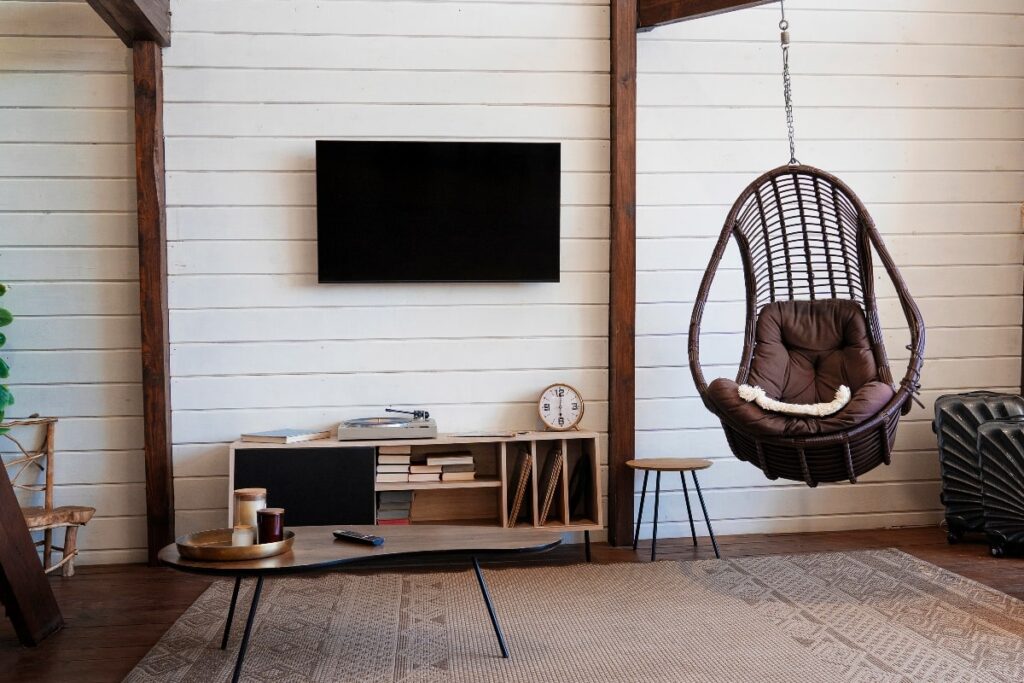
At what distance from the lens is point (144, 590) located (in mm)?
3820

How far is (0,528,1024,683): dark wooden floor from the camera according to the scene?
2.98 metres


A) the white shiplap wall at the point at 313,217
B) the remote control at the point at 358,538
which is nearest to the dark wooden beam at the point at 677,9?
the white shiplap wall at the point at 313,217

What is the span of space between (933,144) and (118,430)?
13.5 ft

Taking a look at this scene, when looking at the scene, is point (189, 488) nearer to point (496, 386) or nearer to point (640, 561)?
point (496, 386)

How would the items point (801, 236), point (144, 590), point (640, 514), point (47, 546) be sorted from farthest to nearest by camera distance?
1. point (801, 236)
2. point (640, 514)
3. point (47, 546)
4. point (144, 590)

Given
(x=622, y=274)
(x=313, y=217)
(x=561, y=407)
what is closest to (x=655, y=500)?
(x=561, y=407)

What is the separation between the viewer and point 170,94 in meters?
4.29

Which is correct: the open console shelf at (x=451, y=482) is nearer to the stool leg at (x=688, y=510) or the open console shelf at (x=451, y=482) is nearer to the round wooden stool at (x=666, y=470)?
the round wooden stool at (x=666, y=470)

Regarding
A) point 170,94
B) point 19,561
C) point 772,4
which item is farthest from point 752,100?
point 19,561

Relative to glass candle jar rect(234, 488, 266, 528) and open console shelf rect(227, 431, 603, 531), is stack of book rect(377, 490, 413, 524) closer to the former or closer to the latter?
open console shelf rect(227, 431, 603, 531)

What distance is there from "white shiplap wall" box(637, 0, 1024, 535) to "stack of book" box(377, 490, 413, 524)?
1.18 meters

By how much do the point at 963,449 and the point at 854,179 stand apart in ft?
4.54

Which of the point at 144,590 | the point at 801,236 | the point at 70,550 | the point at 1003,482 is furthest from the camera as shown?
the point at 801,236

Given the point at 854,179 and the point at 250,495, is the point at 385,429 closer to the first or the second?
the point at 250,495
